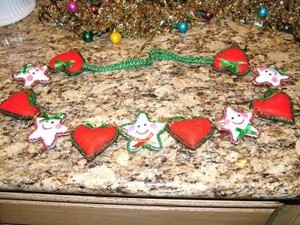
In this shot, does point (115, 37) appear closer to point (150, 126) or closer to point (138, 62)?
point (138, 62)

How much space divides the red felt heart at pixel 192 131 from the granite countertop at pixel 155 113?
0.06 feet

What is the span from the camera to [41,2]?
1051 mm

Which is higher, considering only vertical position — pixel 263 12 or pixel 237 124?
pixel 263 12

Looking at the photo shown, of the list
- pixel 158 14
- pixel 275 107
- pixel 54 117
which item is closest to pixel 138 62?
pixel 158 14

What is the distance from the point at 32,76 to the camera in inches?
31.4

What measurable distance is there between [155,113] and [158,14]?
34 centimetres

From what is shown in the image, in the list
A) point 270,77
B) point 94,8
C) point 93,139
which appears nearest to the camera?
point 93,139

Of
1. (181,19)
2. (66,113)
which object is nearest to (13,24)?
(66,113)

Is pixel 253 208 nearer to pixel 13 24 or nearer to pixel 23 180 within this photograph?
pixel 23 180

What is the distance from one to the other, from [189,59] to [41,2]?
615 mm

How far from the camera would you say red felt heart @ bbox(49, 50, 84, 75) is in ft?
2.63

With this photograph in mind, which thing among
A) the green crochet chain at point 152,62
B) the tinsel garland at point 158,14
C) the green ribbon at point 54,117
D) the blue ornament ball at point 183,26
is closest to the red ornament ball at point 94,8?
the tinsel garland at point 158,14

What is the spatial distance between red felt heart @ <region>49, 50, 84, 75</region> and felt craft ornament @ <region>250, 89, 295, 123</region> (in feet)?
1.56

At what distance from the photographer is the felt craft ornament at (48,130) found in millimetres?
660
